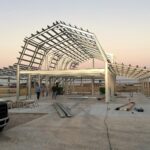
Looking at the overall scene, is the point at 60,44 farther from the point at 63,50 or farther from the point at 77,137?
the point at 77,137

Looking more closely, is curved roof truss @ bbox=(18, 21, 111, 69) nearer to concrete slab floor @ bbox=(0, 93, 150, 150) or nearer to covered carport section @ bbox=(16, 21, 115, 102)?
covered carport section @ bbox=(16, 21, 115, 102)

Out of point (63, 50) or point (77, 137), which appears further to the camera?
point (63, 50)

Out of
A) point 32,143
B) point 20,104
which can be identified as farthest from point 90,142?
point 20,104

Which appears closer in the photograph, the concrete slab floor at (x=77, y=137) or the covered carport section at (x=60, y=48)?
the concrete slab floor at (x=77, y=137)

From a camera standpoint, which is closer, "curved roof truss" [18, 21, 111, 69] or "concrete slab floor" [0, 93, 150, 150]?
"concrete slab floor" [0, 93, 150, 150]

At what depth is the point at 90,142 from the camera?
27.7 feet

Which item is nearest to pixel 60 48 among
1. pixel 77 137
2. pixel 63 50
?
pixel 63 50

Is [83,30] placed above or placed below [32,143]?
above

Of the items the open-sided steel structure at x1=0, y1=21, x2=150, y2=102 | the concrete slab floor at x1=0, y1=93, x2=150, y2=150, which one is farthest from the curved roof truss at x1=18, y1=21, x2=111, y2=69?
the concrete slab floor at x1=0, y1=93, x2=150, y2=150

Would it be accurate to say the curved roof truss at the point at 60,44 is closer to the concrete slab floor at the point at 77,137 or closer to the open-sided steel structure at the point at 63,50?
the open-sided steel structure at the point at 63,50

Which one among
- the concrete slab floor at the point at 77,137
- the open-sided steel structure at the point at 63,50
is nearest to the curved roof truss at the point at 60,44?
the open-sided steel structure at the point at 63,50

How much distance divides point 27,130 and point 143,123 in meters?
4.73

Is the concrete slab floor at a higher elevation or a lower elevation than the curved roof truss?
lower

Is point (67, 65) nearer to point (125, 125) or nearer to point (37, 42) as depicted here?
point (37, 42)
